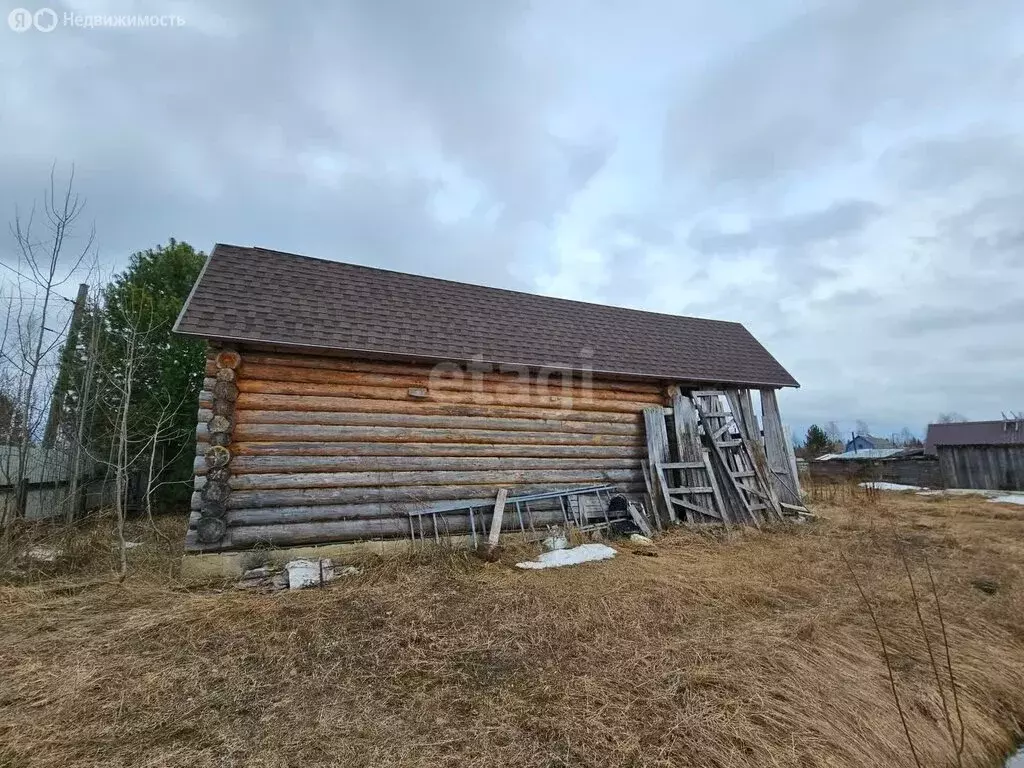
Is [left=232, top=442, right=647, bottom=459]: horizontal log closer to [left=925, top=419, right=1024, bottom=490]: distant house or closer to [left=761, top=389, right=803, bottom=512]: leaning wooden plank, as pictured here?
[left=761, top=389, right=803, bottom=512]: leaning wooden plank

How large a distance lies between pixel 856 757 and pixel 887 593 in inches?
137

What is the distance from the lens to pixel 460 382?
26.6 feet

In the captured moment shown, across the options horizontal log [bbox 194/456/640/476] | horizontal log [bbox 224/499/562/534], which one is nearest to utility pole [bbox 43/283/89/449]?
horizontal log [bbox 194/456/640/476]

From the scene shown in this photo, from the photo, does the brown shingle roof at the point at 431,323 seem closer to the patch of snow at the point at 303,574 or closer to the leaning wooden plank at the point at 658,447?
the leaning wooden plank at the point at 658,447

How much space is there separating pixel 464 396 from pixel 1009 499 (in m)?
17.6

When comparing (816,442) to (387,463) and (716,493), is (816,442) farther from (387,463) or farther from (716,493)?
(387,463)

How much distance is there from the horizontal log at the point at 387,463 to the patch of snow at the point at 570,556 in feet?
5.42

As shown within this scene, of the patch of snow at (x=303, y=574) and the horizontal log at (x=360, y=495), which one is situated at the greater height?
the horizontal log at (x=360, y=495)

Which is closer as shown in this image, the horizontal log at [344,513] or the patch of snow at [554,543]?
the horizontal log at [344,513]

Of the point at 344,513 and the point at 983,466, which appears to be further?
the point at 983,466

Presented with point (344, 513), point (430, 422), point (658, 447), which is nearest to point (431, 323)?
point (430, 422)

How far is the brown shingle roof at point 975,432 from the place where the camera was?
25.4 meters

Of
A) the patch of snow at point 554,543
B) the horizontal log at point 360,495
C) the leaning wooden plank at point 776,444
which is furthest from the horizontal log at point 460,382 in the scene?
the leaning wooden plank at point 776,444

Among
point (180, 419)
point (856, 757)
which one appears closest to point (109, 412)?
point (180, 419)
